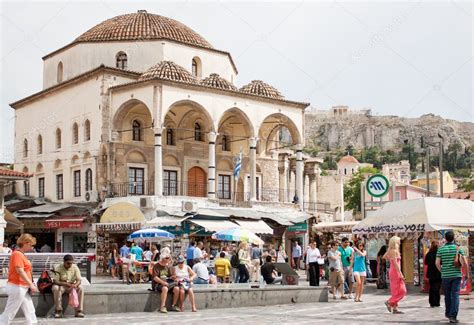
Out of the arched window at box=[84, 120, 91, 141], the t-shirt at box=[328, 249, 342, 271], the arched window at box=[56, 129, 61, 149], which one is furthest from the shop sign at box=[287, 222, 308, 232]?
the t-shirt at box=[328, 249, 342, 271]

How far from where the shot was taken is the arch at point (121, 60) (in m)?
36.8

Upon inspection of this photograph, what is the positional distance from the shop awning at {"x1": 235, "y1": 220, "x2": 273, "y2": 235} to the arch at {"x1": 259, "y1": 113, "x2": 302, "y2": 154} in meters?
6.91

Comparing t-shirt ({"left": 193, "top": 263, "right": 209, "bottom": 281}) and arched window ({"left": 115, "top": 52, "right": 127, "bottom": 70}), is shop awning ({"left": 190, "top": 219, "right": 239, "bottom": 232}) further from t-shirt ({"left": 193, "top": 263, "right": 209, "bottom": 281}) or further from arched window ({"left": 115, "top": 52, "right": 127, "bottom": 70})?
t-shirt ({"left": 193, "top": 263, "right": 209, "bottom": 281})

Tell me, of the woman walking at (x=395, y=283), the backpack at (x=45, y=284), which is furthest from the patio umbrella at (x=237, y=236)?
the backpack at (x=45, y=284)

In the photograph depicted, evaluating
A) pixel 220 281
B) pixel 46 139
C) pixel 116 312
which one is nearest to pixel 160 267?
pixel 116 312

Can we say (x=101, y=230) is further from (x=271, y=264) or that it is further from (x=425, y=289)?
(x=425, y=289)

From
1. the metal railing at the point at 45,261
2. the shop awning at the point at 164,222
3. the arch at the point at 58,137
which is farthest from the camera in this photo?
the arch at the point at 58,137

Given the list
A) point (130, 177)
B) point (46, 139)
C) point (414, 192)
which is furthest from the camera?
point (414, 192)

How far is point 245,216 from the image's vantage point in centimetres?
3256

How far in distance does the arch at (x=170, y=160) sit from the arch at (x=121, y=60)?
5032 mm

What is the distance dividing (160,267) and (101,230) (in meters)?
18.3

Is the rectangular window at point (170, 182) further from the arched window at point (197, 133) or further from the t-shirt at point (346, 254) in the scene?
the t-shirt at point (346, 254)

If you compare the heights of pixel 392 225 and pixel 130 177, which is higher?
pixel 130 177

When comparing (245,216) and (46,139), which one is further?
(46,139)
